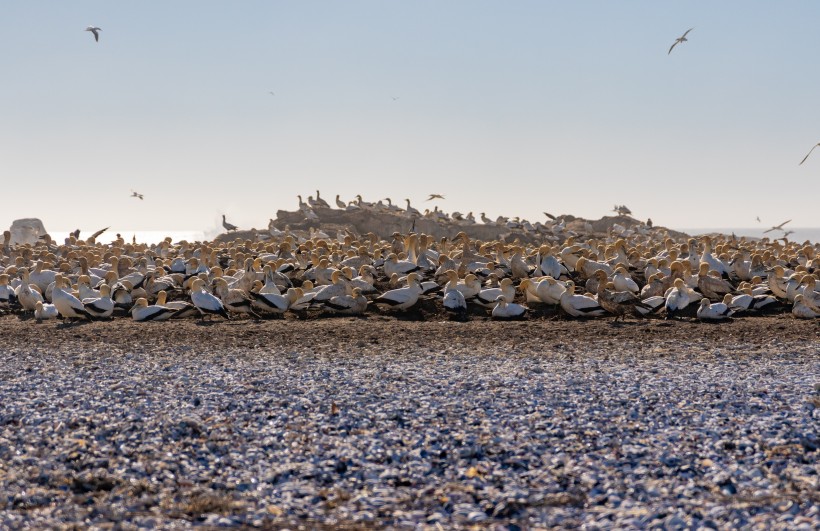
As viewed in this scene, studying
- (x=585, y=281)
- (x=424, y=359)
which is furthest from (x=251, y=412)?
(x=585, y=281)

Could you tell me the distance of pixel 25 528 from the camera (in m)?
7.72

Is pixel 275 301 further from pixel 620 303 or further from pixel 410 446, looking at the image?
pixel 410 446

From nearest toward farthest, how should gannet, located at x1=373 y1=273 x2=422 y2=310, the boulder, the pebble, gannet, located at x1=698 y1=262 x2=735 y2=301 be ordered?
the pebble → gannet, located at x1=373 y1=273 x2=422 y2=310 → gannet, located at x1=698 y1=262 x2=735 y2=301 → the boulder

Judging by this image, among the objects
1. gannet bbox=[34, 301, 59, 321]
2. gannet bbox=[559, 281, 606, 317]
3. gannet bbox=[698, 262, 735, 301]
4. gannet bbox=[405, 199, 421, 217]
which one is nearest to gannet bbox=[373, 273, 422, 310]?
gannet bbox=[559, 281, 606, 317]

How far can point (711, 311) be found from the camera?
18281mm

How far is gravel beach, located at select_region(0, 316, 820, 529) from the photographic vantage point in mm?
8102

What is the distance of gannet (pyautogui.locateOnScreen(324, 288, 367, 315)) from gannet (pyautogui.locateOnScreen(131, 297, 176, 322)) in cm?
309

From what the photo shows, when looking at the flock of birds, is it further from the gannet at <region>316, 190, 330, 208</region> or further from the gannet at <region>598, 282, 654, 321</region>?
the gannet at <region>316, 190, 330, 208</region>

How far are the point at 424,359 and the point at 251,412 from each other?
4018 mm

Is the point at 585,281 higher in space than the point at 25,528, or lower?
higher

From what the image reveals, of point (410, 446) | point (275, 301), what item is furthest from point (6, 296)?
point (410, 446)

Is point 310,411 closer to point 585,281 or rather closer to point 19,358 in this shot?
point 19,358

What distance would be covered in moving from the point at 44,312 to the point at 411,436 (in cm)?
1174

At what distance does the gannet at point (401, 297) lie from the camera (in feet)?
63.0
